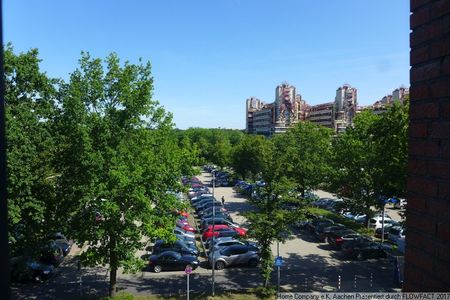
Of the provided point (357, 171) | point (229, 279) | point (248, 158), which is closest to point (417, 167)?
point (229, 279)

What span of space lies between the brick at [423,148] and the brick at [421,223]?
1.14 ft

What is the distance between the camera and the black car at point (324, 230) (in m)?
24.9

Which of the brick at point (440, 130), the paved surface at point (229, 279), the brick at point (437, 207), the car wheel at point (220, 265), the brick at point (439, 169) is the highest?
the brick at point (440, 130)

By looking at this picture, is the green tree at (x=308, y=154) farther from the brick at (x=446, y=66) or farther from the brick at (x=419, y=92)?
the brick at (x=446, y=66)

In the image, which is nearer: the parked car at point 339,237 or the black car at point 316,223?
the parked car at point 339,237

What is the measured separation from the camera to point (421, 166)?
216 cm

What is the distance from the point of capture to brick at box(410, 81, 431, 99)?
2.13 m

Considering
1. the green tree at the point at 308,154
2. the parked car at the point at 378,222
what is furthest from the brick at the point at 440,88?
the parked car at the point at 378,222

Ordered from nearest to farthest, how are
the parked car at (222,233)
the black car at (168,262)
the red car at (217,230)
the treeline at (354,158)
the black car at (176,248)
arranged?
1. the treeline at (354,158)
2. the black car at (168,262)
3. the black car at (176,248)
4. the parked car at (222,233)
5. the red car at (217,230)

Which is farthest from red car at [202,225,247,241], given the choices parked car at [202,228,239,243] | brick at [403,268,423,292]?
brick at [403,268,423,292]

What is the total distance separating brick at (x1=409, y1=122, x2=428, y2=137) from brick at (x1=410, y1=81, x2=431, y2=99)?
0.49ft

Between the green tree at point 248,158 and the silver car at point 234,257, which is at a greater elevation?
the green tree at point 248,158

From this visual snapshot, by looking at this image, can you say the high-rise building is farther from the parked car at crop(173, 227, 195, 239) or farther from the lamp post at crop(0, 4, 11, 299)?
the lamp post at crop(0, 4, 11, 299)

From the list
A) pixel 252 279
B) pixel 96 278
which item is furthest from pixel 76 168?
pixel 252 279
